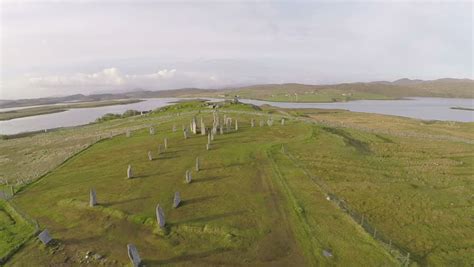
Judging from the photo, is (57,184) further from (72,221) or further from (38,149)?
(38,149)

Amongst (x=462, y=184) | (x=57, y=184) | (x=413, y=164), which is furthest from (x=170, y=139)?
(x=462, y=184)

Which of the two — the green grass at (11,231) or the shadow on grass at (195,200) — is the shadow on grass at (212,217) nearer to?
the shadow on grass at (195,200)

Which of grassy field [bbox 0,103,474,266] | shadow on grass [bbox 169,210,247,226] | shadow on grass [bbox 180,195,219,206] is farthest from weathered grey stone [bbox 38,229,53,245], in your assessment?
shadow on grass [bbox 180,195,219,206]

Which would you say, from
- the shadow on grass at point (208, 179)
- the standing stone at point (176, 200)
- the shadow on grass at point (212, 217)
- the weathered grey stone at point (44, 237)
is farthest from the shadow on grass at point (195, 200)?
the weathered grey stone at point (44, 237)

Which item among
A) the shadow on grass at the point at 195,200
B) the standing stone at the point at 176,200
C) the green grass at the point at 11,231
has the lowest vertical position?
the green grass at the point at 11,231

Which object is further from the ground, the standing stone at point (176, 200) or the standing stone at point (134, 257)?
the standing stone at point (176, 200)

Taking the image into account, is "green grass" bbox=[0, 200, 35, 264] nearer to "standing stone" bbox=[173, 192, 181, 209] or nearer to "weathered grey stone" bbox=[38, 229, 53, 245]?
"weathered grey stone" bbox=[38, 229, 53, 245]

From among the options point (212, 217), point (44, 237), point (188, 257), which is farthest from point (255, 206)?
point (44, 237)

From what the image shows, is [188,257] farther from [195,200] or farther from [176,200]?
[195,200]

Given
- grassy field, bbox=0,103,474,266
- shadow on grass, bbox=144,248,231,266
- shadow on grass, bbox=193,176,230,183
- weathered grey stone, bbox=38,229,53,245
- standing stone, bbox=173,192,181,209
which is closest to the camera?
shadow on grass, bbox=144,248,231,266
